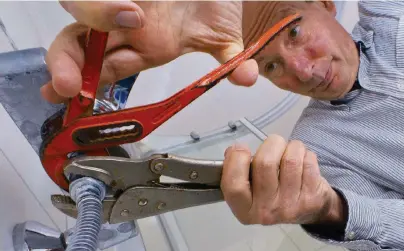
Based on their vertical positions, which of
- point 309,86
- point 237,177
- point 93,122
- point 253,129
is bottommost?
point 253,129

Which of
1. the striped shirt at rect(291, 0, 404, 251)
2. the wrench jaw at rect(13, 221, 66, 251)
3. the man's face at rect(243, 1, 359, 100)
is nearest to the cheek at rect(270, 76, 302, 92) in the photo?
the man's face at rect(243, 1, 359, 100)

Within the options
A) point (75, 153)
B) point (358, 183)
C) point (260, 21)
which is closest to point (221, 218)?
point (358, 183)

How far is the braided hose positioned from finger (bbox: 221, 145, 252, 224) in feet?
0.43

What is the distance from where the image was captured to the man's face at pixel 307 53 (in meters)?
0.88

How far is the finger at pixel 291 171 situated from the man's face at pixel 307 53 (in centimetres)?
37

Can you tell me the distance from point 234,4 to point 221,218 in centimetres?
46

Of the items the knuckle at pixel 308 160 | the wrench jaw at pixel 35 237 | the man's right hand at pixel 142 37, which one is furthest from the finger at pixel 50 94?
the knuckle at pixel 308 160

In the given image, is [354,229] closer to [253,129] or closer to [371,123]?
[371,123]

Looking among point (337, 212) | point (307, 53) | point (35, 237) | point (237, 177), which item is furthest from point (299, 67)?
point (35, 237)

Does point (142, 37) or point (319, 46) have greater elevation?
point (142, 37)

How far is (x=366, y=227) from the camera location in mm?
624

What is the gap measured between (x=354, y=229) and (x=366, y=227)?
3 centimetres

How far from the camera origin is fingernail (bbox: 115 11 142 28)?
413 millimetres

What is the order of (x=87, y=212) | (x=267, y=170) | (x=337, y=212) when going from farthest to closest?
(x=337, y=212)
(x=267, y=170)
(x=87, y=212)
